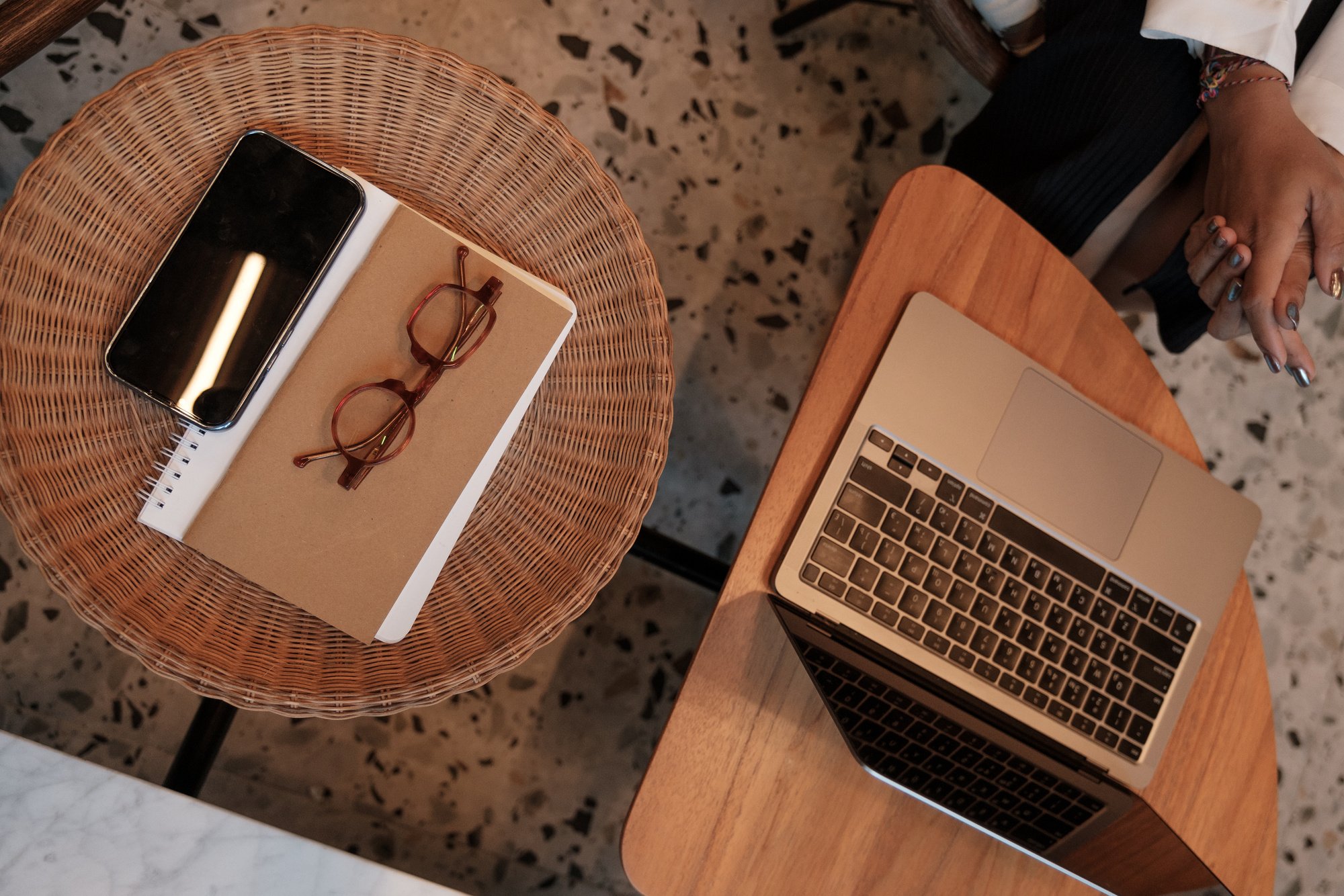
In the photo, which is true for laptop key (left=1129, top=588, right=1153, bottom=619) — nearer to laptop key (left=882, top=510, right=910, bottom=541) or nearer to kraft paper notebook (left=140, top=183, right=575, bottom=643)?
laptop key (left=882, top=510, right=910, bottom=541)

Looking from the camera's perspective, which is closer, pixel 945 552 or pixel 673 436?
pixel 945 552

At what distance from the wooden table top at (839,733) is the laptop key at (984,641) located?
138 mm

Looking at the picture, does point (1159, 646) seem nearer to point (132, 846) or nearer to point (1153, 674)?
point (1153, 674)

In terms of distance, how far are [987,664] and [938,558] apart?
0.10m

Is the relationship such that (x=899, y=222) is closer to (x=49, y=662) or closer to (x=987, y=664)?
(x=987, y=664)

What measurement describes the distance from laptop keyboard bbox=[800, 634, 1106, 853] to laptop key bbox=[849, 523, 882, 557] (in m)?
0.09

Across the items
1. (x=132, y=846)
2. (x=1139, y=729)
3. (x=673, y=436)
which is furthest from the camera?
(x=673, y=436)

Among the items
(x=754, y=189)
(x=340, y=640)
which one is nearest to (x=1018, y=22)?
(x=754, y=189)

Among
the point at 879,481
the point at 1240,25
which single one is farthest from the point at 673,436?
the point at 1240,25

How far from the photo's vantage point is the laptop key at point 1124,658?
75 cm

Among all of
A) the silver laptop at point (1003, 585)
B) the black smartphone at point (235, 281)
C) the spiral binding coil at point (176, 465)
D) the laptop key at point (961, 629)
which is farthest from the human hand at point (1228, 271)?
the spiral binding coil at point (176, 465)

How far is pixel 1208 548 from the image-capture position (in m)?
0.78

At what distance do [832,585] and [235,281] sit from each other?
20.5 inches

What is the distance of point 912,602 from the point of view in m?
0.71
